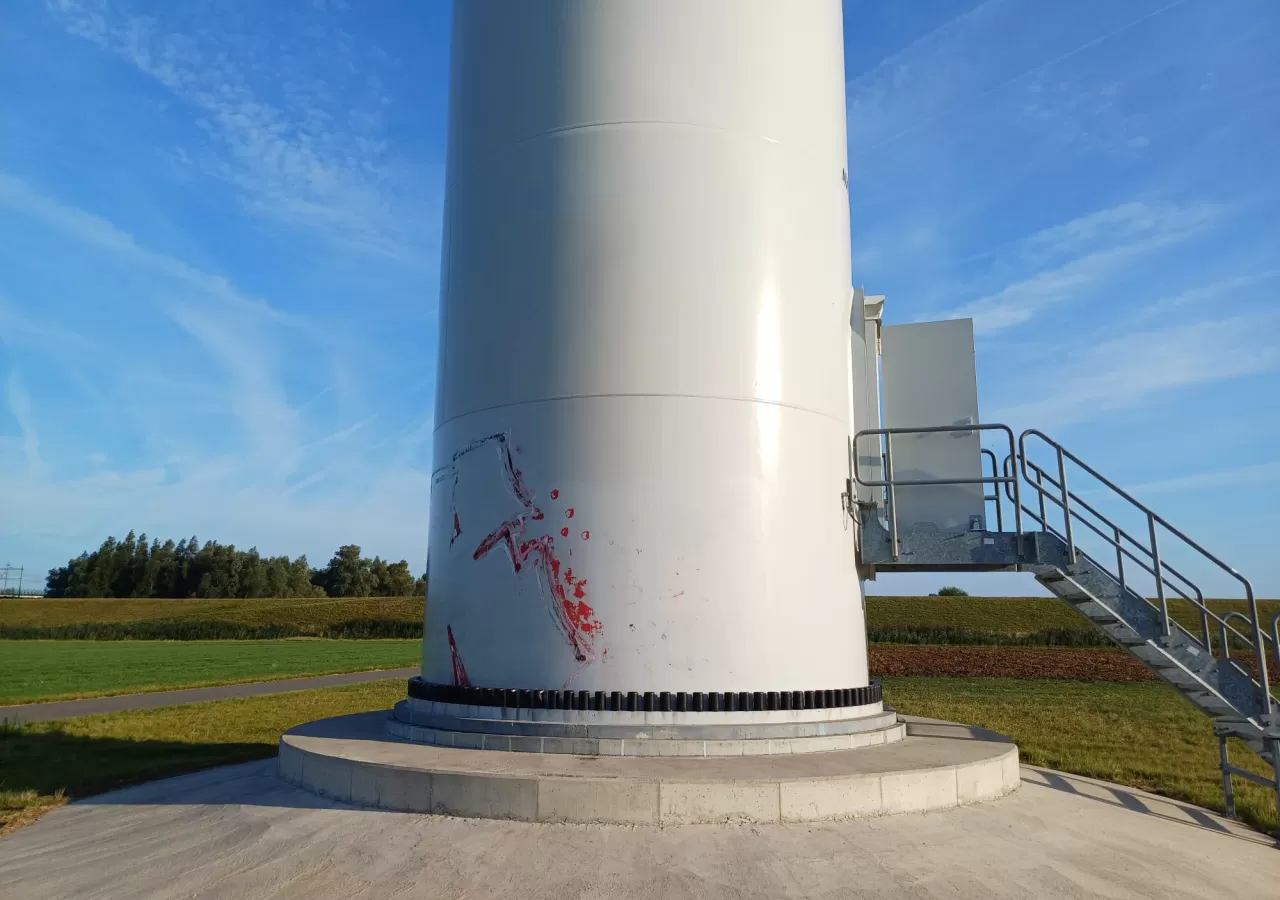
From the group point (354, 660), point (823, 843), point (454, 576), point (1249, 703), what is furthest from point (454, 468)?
point (354, 660)

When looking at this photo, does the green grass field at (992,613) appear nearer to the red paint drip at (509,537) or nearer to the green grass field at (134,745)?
the green grass field at (134,745)

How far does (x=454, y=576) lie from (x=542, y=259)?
3246 mm

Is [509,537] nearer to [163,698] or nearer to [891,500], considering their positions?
[891,500]

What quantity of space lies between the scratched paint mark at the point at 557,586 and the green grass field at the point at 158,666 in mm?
22799

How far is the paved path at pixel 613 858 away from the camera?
5188 mm

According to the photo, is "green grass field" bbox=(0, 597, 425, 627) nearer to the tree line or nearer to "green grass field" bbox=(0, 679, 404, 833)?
the tree line

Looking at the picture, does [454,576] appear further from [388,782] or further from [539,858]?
[539,858]

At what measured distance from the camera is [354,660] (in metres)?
42.8

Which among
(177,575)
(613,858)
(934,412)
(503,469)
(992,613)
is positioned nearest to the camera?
(613,858)

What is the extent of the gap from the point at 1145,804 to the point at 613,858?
18.2 ft

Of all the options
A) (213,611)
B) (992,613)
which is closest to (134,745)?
(992,613)

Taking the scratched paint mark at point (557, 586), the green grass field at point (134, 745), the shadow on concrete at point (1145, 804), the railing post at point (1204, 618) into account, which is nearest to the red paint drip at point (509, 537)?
the scratched paint mark at point (557, 586)

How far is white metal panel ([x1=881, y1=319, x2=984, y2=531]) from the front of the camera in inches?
392

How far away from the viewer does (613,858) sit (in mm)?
5430
